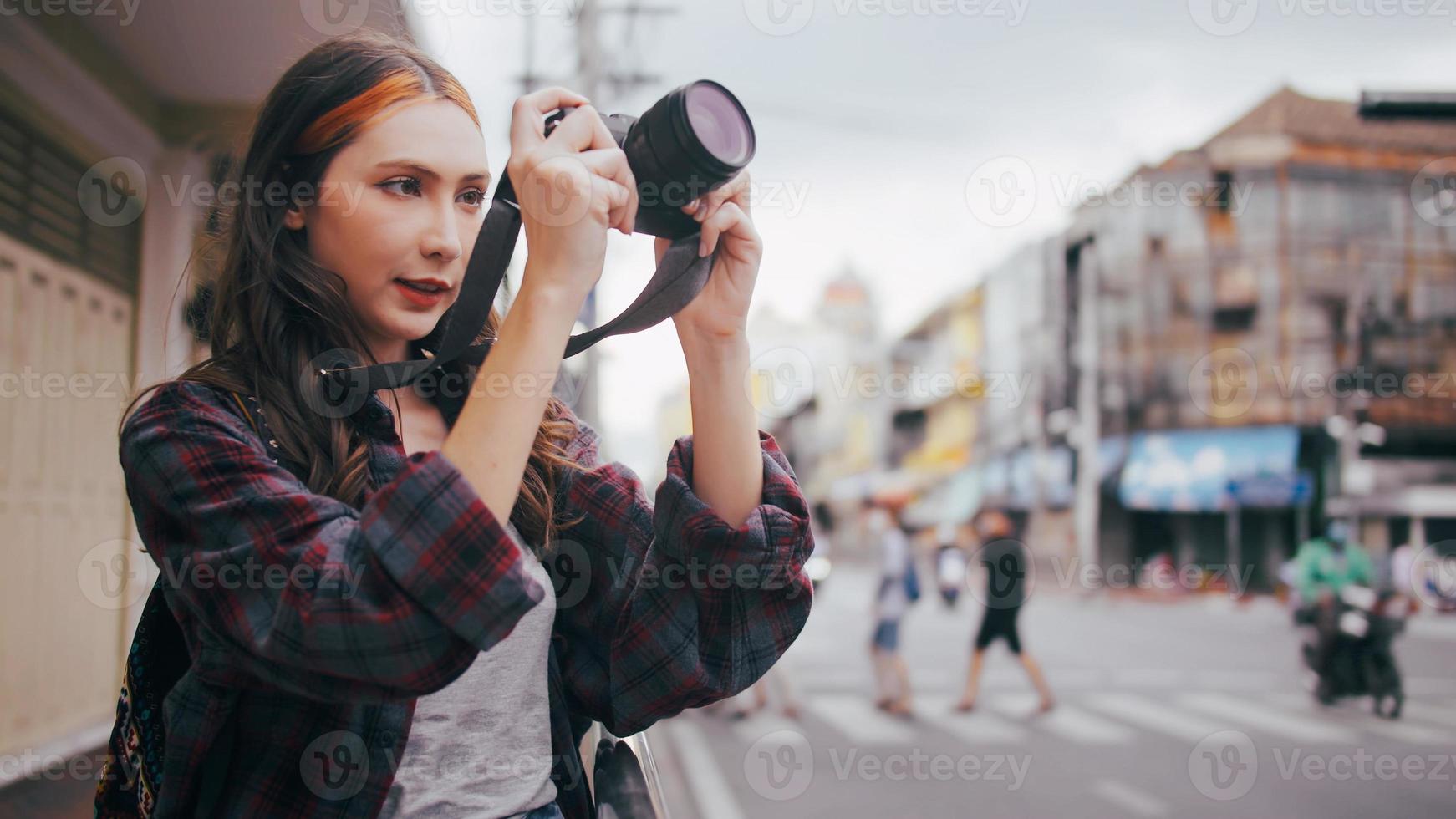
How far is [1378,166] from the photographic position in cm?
2100

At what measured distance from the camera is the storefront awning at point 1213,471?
65.3ft

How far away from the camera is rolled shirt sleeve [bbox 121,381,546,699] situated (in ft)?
2.64

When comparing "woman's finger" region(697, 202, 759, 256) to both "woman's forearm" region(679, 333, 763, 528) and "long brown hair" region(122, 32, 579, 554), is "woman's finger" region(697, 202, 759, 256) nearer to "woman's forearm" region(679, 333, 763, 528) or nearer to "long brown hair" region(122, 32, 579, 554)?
"woman's forearm" region(679, 333, 763, 528)

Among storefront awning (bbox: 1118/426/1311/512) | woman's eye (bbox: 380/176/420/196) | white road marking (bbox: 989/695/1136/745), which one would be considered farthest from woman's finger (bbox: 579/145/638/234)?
storefront awning (bbox: 1118/426/1311/512)

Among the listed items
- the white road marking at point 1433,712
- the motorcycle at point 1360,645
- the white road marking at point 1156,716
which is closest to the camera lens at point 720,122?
the white road marking at point 1156,716

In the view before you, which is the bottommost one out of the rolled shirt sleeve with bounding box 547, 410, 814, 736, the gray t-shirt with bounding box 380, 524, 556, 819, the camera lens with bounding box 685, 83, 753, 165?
the gray t-shirt with bounding box 380, 524, 556, 819

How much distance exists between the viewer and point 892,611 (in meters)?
8.24

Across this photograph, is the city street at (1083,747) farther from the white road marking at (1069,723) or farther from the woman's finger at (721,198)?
the woman's finger at (721,198)

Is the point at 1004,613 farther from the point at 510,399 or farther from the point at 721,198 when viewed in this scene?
the point at 510,399

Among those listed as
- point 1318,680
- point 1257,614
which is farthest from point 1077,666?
point 1257,614

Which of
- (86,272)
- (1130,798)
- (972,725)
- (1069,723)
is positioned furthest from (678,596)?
(1069,723)

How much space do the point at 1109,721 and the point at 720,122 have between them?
7.74 metres

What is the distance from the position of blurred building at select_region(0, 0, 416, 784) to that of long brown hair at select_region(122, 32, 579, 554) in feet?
9.42

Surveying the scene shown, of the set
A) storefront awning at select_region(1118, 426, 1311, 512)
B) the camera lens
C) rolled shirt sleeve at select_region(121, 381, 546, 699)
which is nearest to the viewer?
rolled shirt sleeve at select_region(121, 381, 546, 699)
